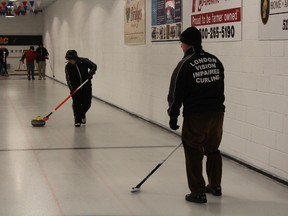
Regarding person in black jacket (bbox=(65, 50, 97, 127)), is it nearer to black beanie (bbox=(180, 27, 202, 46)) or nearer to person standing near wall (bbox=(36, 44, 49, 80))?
black beanie (bbox=(180, 27, 202, 46))

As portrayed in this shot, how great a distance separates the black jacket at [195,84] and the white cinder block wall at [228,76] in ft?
3.74

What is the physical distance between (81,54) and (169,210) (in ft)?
44.5

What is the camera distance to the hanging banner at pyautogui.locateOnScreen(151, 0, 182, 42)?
870cm

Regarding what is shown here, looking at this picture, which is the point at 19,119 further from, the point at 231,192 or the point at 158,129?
the point at 231,192

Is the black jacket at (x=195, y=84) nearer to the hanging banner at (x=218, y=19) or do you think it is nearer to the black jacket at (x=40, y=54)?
the hanging banner at (x=218, y=19)

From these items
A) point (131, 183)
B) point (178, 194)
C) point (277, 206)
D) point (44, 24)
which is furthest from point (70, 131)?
point (44, 24)

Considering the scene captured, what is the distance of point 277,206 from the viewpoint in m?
4.81

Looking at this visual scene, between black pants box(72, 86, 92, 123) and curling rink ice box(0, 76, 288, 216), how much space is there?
0.76 feet

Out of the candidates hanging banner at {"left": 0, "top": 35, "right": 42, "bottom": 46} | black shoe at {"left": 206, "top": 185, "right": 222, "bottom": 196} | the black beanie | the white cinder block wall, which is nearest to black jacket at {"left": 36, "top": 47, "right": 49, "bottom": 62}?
the white cinder block wall

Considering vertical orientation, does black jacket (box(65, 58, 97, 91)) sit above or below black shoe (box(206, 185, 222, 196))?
above

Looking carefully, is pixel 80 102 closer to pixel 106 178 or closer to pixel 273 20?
pixel 106 178

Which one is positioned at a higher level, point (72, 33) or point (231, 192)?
point (72, 33)

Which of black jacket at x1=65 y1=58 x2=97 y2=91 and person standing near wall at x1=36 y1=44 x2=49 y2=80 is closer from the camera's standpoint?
black jacket at x1=65 y1=58 x2=97 y2=91

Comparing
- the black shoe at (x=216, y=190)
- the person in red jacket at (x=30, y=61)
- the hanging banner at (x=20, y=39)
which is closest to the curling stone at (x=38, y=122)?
the black shoe at (x=216, y=190)
